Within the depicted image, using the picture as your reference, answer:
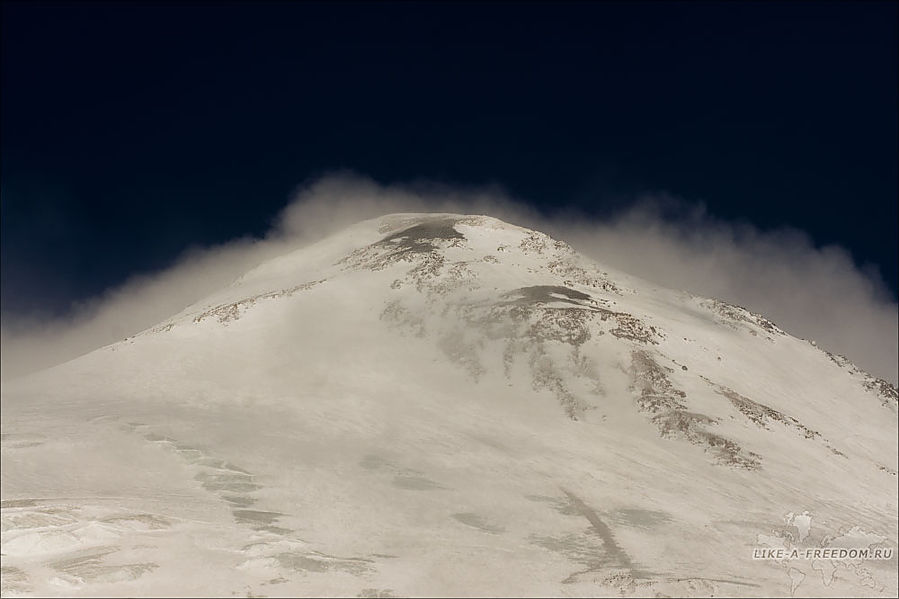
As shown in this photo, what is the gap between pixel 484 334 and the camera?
57.2m

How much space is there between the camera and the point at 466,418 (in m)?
45.7

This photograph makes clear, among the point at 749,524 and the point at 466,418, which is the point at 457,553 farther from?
the point at 466,418

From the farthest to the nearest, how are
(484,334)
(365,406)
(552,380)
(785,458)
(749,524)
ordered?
1. (484,334)
2. (552,380)
3. (365,406)
4. (785,458)
5. (749,524)

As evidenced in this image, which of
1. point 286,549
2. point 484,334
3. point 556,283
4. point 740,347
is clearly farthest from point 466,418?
point 740,347

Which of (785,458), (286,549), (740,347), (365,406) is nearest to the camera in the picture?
(286,549)

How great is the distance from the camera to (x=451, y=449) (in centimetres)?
4025

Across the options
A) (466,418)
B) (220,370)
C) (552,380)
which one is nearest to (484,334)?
(552,380)

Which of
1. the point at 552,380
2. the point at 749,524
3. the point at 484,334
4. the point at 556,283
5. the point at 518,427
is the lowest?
the point at 749,524

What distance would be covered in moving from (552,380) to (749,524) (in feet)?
65.5

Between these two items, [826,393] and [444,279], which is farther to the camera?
[444,279]

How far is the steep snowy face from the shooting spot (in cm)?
2441

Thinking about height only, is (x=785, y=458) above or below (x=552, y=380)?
below

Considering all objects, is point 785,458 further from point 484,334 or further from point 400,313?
point 400,313

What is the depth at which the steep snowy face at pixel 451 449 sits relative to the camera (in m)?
24.4
